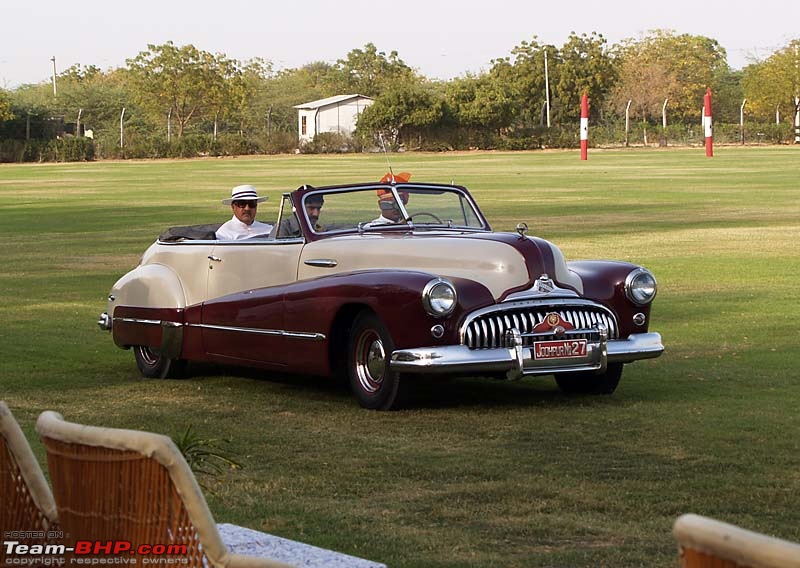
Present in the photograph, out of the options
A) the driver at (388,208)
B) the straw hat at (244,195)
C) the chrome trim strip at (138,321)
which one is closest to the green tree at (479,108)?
the straw hat at (244,195)

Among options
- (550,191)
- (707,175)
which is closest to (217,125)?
(707,175)

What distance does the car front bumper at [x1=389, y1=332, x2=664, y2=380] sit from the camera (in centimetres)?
895

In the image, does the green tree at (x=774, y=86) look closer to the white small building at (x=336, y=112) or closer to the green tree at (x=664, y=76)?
the green tree at (x=664, y=76)

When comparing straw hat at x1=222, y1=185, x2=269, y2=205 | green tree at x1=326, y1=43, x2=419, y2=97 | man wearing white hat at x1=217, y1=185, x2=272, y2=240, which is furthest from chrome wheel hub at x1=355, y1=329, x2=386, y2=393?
green tree at x1=326, y1=43, x2=419, y2=97

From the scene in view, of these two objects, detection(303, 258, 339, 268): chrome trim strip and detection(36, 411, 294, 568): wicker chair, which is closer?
detection(36, 411, 294, 568): wicker chair

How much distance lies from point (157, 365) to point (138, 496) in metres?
8.57

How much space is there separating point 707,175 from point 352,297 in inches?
→ 1835

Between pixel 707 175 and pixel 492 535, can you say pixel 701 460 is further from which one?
pixel 707 175

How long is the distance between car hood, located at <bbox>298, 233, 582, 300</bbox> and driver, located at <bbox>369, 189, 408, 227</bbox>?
17.4 inches

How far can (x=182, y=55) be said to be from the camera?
122 m

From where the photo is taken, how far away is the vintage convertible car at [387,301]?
358 inches

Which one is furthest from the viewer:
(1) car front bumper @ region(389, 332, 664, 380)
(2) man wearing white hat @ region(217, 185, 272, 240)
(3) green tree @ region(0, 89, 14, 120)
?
(3) green tree @ region(0, 89, 14, 120)

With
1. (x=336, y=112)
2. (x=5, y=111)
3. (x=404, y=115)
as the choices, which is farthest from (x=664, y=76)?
(x=5, y=111)

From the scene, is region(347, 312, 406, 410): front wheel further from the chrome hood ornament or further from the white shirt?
the white shirt
